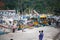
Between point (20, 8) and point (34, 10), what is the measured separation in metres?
0.18

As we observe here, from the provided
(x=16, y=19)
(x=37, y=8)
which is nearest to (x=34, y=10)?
(x=37, y=8)

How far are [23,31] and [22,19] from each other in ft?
0.52

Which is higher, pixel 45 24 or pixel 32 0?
pixel 32 0

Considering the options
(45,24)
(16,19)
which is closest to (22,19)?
(16,19)

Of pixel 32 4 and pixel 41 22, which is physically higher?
pixel 32 4

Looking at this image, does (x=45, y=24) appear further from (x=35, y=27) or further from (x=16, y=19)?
(x=16, y=19)

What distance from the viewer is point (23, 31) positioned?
3.49 m

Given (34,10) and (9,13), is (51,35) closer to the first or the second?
(34,10)

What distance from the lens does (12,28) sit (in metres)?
3.50

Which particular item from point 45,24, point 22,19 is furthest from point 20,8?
point 45,24

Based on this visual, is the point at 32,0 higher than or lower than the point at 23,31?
higher

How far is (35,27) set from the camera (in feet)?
11.4

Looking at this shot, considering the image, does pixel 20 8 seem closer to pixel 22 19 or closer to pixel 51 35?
pixel 22 19

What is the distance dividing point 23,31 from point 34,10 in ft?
1.01
